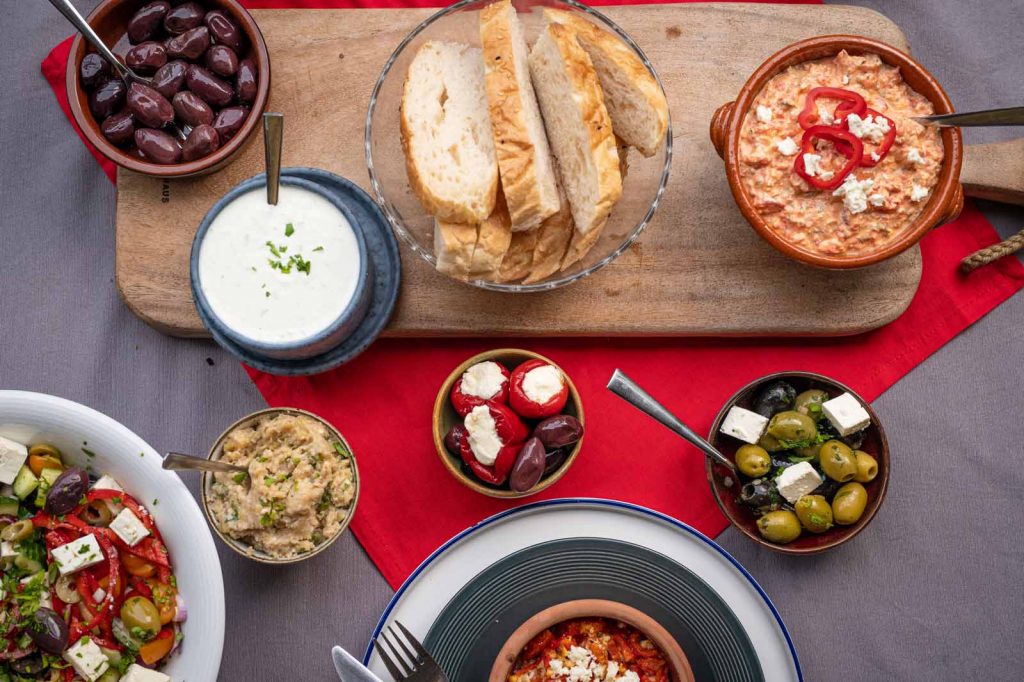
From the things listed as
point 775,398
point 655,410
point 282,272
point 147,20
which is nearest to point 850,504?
point 775,398

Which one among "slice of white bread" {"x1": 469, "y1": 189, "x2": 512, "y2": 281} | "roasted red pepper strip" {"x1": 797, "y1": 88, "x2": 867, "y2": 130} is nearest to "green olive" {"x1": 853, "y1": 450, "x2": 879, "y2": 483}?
"roasted red pepper strip" {"x1": 797, "y1": 88, "x2": 867, "y2": 130}

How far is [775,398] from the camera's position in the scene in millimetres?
2508

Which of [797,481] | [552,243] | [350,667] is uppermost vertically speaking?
[552,243]

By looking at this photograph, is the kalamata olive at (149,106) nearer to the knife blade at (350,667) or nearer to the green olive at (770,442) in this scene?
the knife blade at (350,667)

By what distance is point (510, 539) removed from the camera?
2.50 meters

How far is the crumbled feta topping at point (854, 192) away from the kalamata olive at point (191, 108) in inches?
70.7

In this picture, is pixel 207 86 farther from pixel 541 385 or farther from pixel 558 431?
pixel 558 431

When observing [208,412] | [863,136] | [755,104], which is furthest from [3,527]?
[863,136]

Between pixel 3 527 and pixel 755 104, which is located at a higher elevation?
pixel 755 104

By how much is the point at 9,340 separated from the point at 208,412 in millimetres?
703

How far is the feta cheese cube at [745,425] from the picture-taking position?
8.14 ft

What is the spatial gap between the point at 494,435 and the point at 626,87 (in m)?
1.02

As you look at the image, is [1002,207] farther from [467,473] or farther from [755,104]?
[467,473]

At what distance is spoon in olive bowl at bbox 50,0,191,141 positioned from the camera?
7.48 feet
